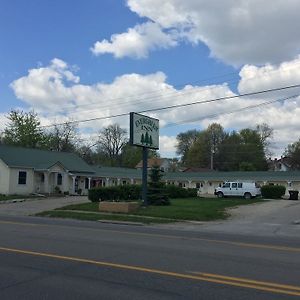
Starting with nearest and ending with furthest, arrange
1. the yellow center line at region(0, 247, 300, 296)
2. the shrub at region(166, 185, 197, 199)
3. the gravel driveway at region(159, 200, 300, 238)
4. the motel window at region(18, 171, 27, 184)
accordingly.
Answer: the yellow center line at region(0, 247, 300, 296) < the gravel driveway at region(159, 200, 300, 238) < the shrub at region(166, 185, 197, 199) < the motel window at region(18, 171, 27, 184)


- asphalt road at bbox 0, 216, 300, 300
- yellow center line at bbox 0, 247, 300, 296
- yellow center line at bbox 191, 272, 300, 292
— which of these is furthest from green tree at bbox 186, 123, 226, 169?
yellow center line at bbox 191, 272, 300, 292

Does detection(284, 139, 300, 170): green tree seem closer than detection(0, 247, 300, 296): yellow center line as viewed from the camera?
No

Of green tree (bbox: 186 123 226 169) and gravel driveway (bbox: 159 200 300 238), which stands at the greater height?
green tree (bbox: 186 123 226 169)

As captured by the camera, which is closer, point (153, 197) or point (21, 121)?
point (153, 197)

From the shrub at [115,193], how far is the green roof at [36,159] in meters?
14.2

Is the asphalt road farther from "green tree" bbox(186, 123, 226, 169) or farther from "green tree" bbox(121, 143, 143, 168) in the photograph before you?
"green tree" bbox(186, 123, 226, 169)

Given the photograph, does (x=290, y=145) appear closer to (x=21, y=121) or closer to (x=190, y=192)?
(x=21, y=121)

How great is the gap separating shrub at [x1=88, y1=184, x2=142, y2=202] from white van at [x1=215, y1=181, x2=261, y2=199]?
48.8 feet

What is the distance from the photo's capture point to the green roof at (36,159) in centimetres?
4919

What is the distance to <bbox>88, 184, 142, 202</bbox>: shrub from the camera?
3672 centimetres

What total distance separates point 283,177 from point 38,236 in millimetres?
53733

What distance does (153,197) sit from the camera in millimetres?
32562

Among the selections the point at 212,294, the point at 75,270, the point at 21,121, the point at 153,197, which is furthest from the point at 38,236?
Result: the point at 21,121

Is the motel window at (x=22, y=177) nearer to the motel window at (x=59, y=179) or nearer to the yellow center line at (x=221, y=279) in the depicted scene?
the motel window at (x=59, y=179)
